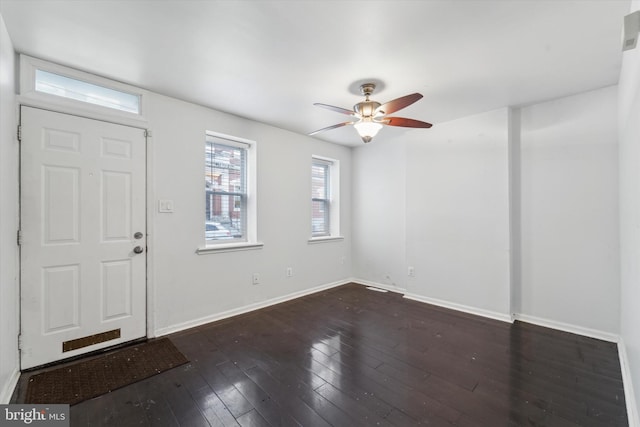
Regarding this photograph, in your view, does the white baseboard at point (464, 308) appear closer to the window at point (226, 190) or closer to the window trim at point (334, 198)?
the window trim at point (334, 198)

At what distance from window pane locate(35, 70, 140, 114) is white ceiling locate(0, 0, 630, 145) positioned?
0.54ft

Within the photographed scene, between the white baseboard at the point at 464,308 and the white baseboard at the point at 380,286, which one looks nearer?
the white baseboard at the point at 464,308

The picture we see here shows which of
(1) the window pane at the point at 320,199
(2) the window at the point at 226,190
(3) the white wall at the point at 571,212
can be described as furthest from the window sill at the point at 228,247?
(3) the white wall at the point at 571,212

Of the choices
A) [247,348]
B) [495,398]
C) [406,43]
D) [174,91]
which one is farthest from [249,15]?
[495,398]

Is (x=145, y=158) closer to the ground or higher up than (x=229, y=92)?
closer to the ground

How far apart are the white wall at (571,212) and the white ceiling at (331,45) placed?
30 centimetres

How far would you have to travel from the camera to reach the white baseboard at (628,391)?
1.60 m

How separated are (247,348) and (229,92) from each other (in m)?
2.47

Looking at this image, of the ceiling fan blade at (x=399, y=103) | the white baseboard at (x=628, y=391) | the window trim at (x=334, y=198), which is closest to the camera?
the white baseboard at (x=628, y=391)

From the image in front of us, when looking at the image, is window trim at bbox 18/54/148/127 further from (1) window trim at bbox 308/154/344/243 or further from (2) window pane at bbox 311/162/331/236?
(1) window trim at bbox 308/154/344/243

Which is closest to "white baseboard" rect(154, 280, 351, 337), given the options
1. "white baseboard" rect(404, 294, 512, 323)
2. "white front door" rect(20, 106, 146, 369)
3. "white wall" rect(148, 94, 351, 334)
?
"white wall" rect(148, 94, 351, 334)

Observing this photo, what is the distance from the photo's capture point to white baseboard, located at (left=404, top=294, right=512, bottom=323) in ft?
10.6

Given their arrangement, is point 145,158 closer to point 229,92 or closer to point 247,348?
point 229,92

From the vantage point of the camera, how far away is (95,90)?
2.49 meters
